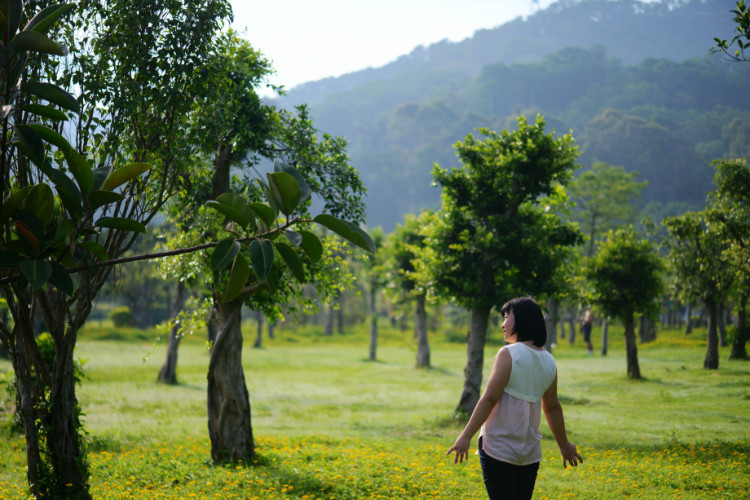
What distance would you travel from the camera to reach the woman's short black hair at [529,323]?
423 centimetres

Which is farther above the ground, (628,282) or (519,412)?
(628,282)

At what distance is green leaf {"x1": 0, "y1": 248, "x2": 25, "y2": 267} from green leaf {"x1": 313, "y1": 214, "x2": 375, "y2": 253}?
1420 millimetres

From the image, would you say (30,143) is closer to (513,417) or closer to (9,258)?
(9,258)

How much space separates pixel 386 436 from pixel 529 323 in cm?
1029

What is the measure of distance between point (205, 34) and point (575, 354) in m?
35.7

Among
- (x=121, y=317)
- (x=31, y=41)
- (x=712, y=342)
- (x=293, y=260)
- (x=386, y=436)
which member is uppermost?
(x=31, y=41)

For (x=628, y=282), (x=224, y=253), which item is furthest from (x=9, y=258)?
(x=628, y=282)

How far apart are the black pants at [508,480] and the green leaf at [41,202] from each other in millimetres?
3060

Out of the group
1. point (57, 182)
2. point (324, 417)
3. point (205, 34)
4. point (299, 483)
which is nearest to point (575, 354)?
point (324, 417)

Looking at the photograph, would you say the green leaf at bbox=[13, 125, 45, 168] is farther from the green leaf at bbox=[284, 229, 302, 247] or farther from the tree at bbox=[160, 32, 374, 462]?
the tree at bbox=[160, 32, 374, 462]

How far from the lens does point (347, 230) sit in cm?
279

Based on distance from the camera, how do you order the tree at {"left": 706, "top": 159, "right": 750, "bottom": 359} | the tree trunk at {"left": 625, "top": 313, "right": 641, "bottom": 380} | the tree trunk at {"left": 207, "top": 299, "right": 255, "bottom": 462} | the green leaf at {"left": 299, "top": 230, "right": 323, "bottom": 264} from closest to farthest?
the green leaf at {"left": 299, "top": 230, "right": 323, "bottom": 264} → the tree trunk at {"left": 207, "top": 299, "right": 255, "bottom": 462} → the tree at {"left": 706, "top": 159, "right": 750, "bottom": 359} → the tree trunk at {"left": 625, "top": 313, "right": 641, "bottom": 380}

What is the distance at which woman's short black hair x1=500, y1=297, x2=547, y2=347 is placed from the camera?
167 inches

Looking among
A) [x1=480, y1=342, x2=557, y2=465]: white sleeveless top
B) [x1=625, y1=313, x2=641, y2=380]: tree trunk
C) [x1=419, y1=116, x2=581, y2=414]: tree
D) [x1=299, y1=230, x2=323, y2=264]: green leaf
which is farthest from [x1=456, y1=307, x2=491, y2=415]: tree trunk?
[x1=299, y1=230, x2=323, y2=264]: green leaf
